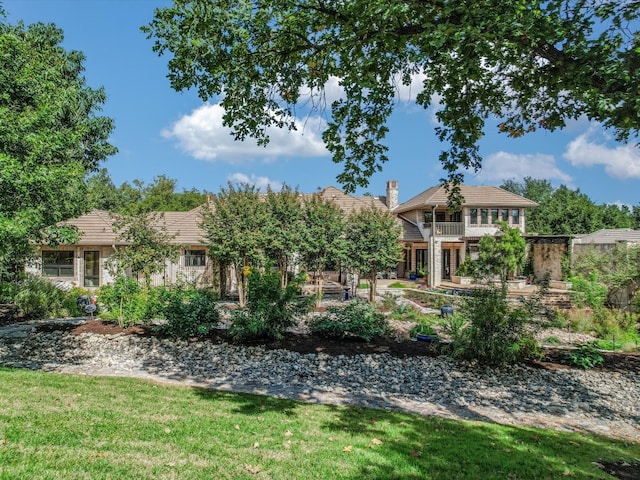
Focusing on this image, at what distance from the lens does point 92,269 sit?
24.0m

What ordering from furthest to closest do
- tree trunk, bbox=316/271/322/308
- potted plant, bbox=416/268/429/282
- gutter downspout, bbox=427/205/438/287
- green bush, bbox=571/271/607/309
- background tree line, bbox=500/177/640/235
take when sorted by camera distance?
Answer: background tree line, bbox=500/177/640/235 → potted plant, bbox=416/268/429/282 → gutter downspout, bbox=427/205/438/287 → tree trunk, bbox=316/271/322/308 → green bush, bbox=571/271/607/309

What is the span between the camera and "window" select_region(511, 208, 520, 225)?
105 feet

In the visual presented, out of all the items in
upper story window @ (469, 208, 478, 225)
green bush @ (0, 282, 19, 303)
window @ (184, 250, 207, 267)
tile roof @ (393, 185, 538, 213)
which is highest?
tile roof @ (393, 185, 538, 213)

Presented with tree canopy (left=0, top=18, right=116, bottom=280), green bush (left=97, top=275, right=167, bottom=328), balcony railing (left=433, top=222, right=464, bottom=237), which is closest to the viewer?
tree canopy (left=0, top=18, right=116, bottom=280)

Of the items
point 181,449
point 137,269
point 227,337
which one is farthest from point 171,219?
point 181,449

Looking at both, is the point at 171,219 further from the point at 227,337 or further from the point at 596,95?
the point at 596,95

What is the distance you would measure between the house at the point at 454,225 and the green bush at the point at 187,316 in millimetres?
21115

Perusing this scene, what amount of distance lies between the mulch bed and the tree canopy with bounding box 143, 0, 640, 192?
4528 millimetres

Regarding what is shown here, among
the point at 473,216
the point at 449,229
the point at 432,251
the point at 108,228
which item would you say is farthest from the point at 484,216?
the point at 108,228

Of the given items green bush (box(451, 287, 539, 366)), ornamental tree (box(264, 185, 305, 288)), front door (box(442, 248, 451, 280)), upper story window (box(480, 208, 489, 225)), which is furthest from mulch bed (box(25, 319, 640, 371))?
front door (box(442, 248, 451, 280))

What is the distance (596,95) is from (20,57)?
955cm

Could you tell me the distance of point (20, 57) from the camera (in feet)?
26.2

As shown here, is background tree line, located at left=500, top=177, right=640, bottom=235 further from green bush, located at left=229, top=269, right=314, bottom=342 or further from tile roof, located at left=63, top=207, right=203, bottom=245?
green bush, located at left=229, top=269, right=314, bottom=342

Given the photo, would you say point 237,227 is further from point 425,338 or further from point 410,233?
point 410,233
